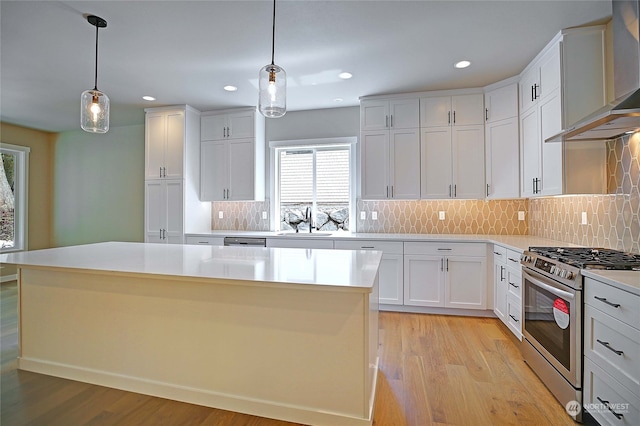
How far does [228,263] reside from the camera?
2049 mm

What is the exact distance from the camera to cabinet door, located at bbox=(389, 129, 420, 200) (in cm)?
392

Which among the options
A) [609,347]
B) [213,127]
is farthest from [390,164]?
[609,347]

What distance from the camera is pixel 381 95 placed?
3.98m

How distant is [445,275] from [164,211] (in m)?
3.76

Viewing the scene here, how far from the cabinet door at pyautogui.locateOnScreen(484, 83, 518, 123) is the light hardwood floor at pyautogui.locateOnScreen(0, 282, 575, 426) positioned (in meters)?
2.36

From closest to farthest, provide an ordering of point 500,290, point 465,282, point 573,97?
point 573,97, point 500,290, point 465,282

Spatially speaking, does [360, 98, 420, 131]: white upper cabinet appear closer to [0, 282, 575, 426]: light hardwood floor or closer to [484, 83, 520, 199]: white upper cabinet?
[484, 83, 520, 199]: white upper cabinet

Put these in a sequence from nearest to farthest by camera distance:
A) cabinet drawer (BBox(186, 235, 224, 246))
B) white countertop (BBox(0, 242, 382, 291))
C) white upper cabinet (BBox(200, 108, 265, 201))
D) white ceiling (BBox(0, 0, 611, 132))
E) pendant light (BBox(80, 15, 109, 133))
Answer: white countertop (BBox(0, 242, 382, 291)), white ceiling (BBox(0, 0, 611, 132)), pendant light (BBox(80, 15, 109, 133)), cabinet drawer (BBox(186, 235, 224, 246)), white upper cabinet (BBox(200, 108, 265, 201))

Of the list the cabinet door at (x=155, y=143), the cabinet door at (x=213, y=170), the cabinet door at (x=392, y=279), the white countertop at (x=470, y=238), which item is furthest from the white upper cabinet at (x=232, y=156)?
the cabinet door at (x=392, y=279)

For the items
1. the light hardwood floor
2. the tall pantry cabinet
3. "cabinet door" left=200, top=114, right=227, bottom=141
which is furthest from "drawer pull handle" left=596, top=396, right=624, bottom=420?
"cabinet door" left=200, top=114, right=227, bottom=141

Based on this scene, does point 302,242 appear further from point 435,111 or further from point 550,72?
point 550,72

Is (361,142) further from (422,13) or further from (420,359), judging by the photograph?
(420,359)

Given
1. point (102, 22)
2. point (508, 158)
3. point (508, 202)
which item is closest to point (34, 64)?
point (102, 22)

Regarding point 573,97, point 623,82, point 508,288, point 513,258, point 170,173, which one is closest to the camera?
point 623,82
